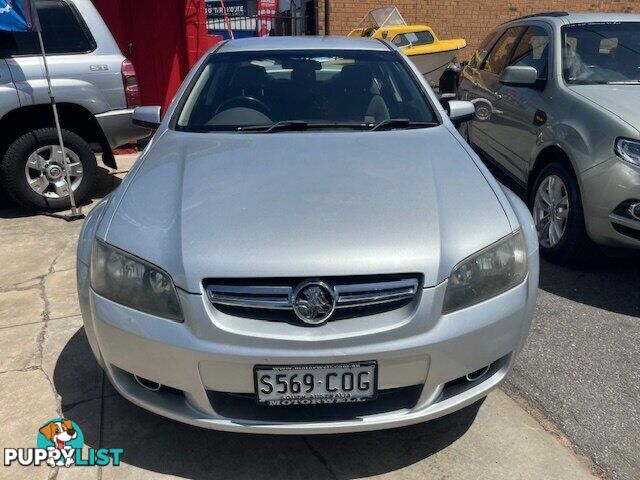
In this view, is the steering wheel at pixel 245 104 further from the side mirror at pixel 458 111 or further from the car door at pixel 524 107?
the car door at pixel 524 107

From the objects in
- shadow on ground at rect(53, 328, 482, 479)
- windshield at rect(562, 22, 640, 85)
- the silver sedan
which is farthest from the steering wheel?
windshield at rect(562, 22, 640, 85)

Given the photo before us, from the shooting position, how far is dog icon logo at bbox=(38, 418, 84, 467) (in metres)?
2.14

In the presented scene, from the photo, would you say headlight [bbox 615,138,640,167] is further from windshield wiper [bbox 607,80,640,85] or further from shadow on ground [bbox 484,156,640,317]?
windshield wiper [bbox 607,80,640,85]

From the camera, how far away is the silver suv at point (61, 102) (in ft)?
15.6

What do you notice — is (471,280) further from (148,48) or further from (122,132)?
(148,48)

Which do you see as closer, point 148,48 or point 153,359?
point 153,359

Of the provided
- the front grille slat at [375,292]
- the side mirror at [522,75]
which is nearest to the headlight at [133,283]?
the front grille slat at [375,292]

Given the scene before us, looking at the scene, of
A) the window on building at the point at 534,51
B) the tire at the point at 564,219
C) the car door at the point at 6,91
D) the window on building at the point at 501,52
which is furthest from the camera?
the window on building at the point at 501,52

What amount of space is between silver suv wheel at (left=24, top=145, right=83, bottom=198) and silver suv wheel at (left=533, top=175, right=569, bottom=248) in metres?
4.02

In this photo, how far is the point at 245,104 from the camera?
3012mm

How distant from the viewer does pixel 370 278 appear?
1787 millimetres

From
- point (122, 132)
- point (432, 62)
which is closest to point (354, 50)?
point (122, 132)

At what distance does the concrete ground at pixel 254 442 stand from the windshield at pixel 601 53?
91.1 inches

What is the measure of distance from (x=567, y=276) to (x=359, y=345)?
2.51 meters
